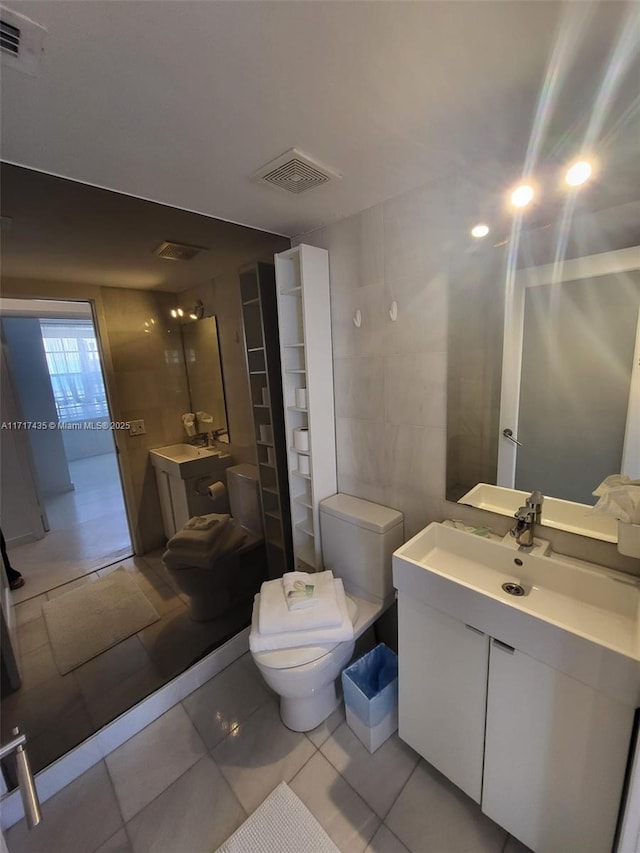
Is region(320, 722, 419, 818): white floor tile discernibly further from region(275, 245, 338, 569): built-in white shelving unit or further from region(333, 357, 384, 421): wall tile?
region(333, 357, 384, 421): wall tile

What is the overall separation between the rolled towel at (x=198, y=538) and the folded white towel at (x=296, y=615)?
1.95 feet

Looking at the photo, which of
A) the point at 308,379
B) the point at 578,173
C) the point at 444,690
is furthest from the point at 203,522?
the point at 578,173

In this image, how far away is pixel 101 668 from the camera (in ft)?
5.58

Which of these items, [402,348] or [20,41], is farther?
[402,348]

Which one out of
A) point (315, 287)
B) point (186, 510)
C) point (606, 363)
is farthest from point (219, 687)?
point (606, 363)

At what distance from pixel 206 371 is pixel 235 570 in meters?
1.22

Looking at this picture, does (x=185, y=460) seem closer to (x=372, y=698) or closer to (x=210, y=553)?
(x=210, y=553)

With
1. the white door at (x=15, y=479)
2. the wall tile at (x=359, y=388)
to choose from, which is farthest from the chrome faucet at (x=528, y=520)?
the white door at (x=15, y=479)

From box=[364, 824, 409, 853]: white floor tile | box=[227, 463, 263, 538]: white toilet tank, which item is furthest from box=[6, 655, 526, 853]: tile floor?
box=[227, 463, 263, 538]: white toilet tank

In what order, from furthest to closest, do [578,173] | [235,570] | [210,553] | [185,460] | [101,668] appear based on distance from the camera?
1. [235,570]
2. [210,553]
3. [185,460]
4. [101,668]
5. [578,173]

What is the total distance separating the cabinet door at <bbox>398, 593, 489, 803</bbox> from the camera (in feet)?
3.82

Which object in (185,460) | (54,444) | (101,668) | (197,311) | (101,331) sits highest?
(197,311)

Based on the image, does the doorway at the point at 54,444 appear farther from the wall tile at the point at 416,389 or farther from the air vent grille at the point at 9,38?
the wall tile at the point at 416,389

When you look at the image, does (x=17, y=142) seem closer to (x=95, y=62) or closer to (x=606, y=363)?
(x=95, y=62)
